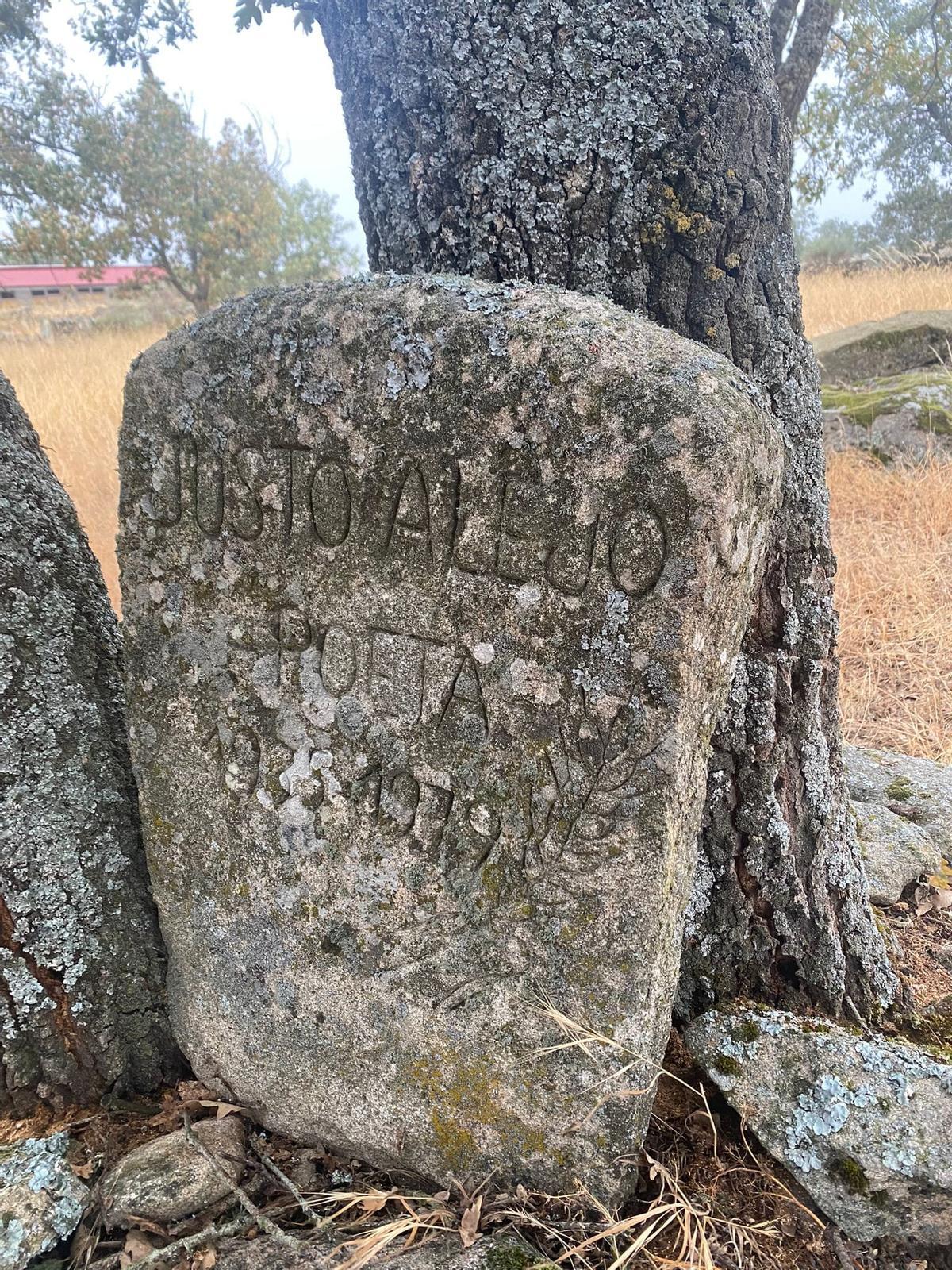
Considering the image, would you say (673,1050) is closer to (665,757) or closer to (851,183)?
(665,757)

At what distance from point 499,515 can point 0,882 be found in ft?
3.98

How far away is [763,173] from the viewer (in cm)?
148

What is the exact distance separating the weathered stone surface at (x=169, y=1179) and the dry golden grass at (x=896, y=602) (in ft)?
9.43

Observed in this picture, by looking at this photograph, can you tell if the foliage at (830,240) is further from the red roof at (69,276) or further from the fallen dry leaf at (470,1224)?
the fallen dry leaf at (470,1224)

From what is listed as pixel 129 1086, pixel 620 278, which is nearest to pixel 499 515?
pixel 620 278

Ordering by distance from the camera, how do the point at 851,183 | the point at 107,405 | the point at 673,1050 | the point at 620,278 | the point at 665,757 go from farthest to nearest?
the point at 851,183
the point at 107,405
the point at 673,1050
the point at 620,278
the point at 665,757

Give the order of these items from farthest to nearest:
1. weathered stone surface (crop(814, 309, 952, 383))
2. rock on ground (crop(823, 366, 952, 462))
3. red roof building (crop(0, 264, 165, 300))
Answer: red roof building (crop(0, 264, 165, 300))
weathered stone surface (crop(814, 309, 952, 383))
rock on ground (crop(823, 366, 952, 462))

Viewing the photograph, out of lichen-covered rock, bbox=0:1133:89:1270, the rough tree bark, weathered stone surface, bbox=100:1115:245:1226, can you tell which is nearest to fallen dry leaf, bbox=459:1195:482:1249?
weathered stone surface, bbox=100:1115:245:1226

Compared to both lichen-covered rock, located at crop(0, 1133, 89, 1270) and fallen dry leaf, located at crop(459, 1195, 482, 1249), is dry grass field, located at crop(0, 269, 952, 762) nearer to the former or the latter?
lichen-covered rock, located at crop(0, 1133, 89, 1270)

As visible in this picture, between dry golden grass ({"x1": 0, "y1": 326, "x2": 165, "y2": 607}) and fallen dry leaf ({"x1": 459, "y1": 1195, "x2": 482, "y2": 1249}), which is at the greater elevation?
dry golden grass ({"x1": 0, "y1": 326, "x2": 165, "y2": 607})

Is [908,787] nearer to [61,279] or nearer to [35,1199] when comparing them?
[35,1199]

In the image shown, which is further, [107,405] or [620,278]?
[107,405]

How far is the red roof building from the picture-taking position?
1548 centimetres

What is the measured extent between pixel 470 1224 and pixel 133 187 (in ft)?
52.4
